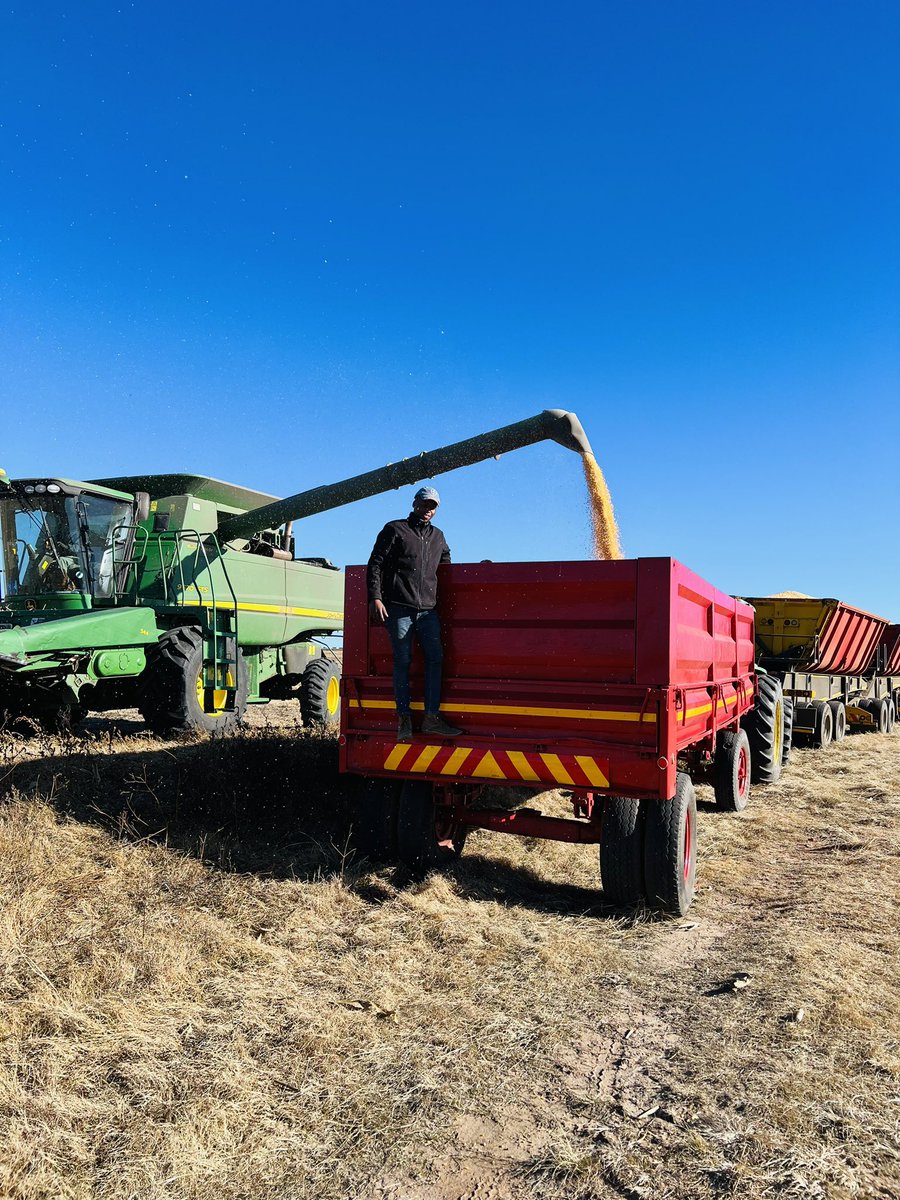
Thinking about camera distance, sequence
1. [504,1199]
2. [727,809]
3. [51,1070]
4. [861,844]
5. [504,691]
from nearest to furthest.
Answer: [504,1199] < [51,1070] < [504,691] < [861,844] < [727,809]

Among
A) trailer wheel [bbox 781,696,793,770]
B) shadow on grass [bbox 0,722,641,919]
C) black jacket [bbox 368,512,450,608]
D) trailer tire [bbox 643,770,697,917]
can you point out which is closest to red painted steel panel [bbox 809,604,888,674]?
trailer wheel [bbox 781,696,793,770]

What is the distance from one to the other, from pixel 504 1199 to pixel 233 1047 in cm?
118

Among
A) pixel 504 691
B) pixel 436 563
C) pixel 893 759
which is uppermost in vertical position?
pixel 436 563

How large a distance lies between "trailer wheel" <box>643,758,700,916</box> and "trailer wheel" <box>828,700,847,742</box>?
9.60 meters

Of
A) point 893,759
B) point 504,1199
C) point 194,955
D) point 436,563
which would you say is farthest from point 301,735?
point 893,759

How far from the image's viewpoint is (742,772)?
8.23 meters

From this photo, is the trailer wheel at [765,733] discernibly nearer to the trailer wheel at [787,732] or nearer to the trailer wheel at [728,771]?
the trailer wheel at [787,732]

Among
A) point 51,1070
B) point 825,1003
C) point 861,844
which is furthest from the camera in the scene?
point 861,844

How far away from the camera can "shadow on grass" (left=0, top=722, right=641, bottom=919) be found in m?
5.22

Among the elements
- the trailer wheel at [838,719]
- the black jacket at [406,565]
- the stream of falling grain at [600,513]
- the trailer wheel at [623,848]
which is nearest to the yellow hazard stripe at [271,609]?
the stream of falling grain at [600,513]

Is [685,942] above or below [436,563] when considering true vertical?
below

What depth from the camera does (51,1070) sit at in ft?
9.22

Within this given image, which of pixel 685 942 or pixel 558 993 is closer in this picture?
pixel 558 993

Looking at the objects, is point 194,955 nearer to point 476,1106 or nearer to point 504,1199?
point 476,1106
